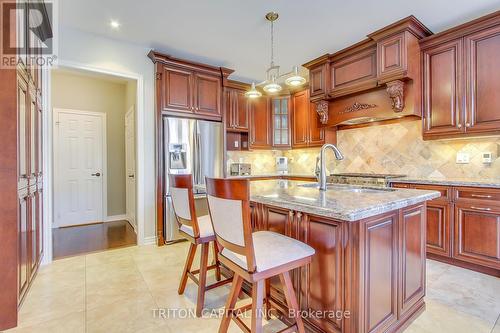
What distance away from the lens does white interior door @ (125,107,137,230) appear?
172 inches

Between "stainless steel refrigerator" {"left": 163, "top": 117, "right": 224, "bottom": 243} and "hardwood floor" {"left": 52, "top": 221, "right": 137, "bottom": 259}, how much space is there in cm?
77

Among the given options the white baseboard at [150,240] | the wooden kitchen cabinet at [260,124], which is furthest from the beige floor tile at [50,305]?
the wooden kitchen cabinet at [260,124]

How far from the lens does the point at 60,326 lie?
1.75 m

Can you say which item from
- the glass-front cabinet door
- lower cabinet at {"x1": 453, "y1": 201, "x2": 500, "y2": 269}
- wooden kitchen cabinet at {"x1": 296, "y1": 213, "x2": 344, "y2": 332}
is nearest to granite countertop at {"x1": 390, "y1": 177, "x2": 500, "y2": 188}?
lower cabinet at {"x1": 453, "y1": 201, "x2": 500, "y2": 269}

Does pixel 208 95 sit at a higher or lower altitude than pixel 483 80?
higher

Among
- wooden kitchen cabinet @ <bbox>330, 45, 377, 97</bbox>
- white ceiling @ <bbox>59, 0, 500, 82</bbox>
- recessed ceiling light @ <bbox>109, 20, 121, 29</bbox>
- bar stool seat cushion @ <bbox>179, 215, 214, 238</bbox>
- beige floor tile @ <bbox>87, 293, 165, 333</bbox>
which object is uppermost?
white ceiling @ <bbox>59, 0, 500, 82</bbox>

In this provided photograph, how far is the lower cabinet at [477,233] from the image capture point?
2.47 meters

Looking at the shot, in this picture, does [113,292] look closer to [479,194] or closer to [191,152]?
[191,152]

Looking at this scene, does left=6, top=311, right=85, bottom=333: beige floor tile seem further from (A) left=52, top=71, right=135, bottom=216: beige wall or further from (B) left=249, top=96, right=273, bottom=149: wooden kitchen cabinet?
(B) left=249, top=96, right=273, bottom=149: wooden kitchen cabinet

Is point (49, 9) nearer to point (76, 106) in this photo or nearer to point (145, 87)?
point (145, 87)

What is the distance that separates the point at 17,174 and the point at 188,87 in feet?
8.06

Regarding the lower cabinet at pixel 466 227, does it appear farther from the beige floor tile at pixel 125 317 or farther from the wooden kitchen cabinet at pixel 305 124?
the beige floor tile at pixel 125 317

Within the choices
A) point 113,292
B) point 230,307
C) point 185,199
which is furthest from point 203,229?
point 113,292

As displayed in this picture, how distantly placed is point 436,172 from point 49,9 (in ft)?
15.8
